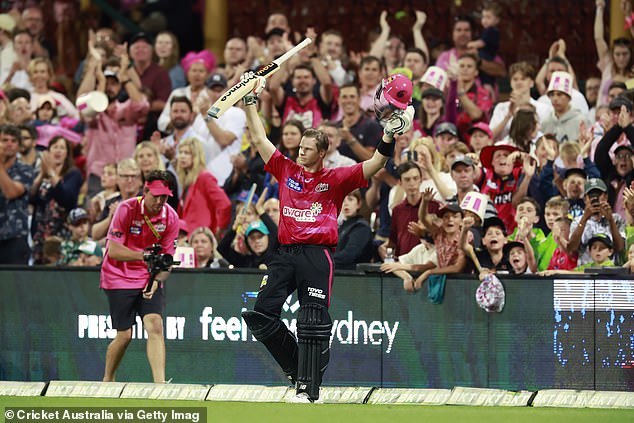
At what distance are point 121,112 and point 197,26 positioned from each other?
486 centimetres

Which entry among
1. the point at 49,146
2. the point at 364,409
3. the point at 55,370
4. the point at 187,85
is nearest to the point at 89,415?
the point at 364,409

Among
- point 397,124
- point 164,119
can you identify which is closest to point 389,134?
point 397,124

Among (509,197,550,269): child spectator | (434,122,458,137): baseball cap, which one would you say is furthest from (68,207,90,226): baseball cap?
(509,197,550,269): child spectator

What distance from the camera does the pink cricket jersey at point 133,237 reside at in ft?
40.2

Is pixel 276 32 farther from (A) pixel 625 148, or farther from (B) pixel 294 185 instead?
(B) pixel 294 185

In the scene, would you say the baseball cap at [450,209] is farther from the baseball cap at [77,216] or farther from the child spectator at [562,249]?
the baseball cap at [77,216]

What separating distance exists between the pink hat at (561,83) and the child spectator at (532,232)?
83.9 inches

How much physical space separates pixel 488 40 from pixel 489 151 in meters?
3.08

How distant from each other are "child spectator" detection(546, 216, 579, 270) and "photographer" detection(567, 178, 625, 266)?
0.06 metres

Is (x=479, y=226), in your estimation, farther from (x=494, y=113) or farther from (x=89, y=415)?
(x=89, y=415)

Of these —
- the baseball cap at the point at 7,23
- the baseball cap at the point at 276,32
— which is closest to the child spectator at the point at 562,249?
the baseball cap at the point at 276,32

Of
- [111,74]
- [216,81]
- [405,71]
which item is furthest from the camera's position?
[111,74]

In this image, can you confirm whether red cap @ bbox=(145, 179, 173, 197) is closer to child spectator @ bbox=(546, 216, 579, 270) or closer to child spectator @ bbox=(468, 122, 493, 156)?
child spectator @ bbox=(546, 216, 579, 270)

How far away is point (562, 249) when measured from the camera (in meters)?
13.0
